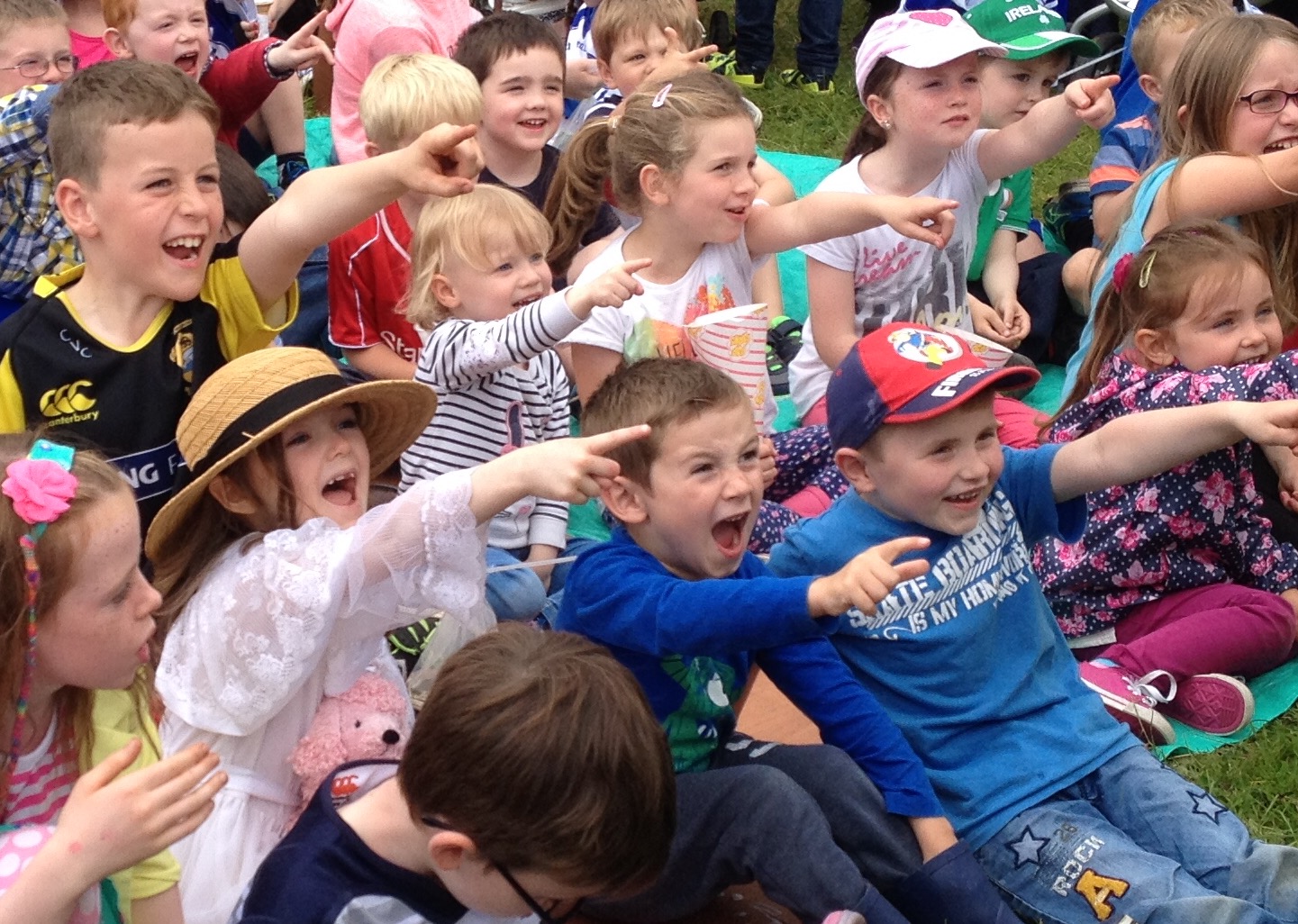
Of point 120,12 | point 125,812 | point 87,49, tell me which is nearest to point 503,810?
point 125,812

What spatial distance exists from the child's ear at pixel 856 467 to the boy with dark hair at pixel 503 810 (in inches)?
30.5

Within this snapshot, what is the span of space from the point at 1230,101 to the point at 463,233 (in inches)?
72.7

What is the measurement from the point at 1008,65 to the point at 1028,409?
1292mm

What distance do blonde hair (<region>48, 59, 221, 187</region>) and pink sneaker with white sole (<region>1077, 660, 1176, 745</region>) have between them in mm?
2018

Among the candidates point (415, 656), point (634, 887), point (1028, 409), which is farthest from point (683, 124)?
point (634, 887)

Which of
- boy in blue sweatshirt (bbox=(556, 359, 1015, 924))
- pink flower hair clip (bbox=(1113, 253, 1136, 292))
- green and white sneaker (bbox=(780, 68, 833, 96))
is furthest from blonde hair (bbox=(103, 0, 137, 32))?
green and white sneaker (bbox=(780, 68, 833, 96))

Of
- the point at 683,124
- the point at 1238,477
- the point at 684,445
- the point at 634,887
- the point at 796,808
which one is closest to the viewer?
the point at 634,887

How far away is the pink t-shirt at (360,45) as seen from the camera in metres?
5.39

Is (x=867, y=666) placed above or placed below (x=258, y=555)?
below

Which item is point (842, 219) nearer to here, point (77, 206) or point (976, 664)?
point (976, 664)

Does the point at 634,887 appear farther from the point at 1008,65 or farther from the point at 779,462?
the point at 1008,65

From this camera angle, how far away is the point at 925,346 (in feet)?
8.46

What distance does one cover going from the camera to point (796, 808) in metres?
2.31

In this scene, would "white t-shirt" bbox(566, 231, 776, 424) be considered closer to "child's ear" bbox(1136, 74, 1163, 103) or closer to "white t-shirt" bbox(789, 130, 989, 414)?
"white t-shirt" bbox(789, 130, 989, 414)
